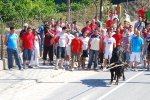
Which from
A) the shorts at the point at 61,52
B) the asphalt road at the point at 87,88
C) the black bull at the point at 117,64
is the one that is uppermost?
the shorts at the point at 61,52

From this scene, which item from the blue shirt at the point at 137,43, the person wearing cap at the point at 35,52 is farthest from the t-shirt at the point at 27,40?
the blue shirt at the point at 137,43

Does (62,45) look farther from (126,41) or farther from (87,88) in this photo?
(87,88)

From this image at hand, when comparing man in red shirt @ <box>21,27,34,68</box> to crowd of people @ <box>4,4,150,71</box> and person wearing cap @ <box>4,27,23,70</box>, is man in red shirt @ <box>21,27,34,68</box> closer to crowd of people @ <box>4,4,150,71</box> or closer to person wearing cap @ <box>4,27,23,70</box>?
crowd of people @ <box>4,4,150,71</box>

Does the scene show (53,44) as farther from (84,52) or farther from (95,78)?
(95,78)

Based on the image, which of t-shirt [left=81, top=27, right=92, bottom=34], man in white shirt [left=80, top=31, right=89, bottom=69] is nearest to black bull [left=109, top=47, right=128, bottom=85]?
man in white shirt [left=80, top=31, right=89, bottom=69]

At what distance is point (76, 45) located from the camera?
2080cm

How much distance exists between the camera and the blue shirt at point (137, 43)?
2091 centimetres

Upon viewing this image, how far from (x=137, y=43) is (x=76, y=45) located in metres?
2.55

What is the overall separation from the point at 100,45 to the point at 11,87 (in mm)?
5657

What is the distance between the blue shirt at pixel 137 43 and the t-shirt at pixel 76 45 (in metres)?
2.16

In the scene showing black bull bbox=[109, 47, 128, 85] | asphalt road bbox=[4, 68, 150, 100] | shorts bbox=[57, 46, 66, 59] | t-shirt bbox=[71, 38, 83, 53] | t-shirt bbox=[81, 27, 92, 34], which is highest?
t-shirt bbox=[81, 27, 92, 34]

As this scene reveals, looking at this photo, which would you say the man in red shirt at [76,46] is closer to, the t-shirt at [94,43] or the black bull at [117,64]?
the t-shirt at [94,43]

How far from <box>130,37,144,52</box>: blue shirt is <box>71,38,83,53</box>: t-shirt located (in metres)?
2.16

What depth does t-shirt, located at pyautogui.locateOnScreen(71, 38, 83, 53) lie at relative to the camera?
20.8 meters
